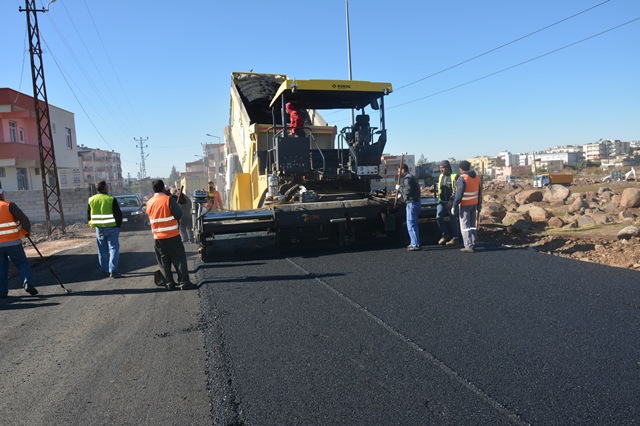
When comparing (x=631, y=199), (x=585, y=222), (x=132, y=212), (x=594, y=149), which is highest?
(x=594, y=149)

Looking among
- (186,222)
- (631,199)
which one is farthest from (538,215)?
(186,222)

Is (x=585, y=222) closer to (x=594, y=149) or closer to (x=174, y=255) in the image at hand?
(x=174, y=255)

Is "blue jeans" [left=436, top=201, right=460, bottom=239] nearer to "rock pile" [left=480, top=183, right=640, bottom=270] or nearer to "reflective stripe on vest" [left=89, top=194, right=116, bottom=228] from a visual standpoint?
"rock pile" [left=480, top=183, right=640, bottom=270]

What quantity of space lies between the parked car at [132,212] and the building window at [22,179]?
13.5 metres

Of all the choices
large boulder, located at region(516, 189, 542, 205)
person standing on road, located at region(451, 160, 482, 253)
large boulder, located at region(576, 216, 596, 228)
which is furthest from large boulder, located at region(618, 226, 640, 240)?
large boulder, located at region(516, 189, 542, 205)

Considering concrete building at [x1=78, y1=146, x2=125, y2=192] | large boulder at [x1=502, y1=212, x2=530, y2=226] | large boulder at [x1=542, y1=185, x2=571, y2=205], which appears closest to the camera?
large boulder at [x1=502, y1=212, x2=530, y2=226]

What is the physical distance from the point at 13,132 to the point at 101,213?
27825 millimetres

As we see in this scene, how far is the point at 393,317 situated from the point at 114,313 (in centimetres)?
324

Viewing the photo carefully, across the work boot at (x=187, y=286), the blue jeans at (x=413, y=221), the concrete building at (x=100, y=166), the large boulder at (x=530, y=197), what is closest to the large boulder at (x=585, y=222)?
the blue jeans at (x=413, y=221)

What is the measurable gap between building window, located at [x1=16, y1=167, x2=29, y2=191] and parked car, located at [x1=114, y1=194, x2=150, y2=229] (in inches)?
531

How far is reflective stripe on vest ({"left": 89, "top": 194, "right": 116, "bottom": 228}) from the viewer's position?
24.9 feet

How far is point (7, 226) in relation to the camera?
6.70 meters

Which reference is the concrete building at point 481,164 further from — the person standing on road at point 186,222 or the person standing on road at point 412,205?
the person standing on road at point 186,222

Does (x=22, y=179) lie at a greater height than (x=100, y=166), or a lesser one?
lesser
